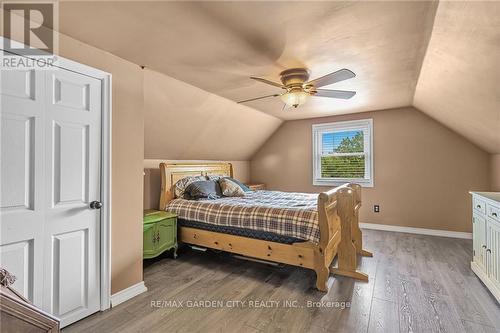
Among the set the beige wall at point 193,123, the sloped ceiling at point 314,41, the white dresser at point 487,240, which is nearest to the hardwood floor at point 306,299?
the white dresser at point 487,240

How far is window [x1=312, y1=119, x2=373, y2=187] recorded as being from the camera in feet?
15.5

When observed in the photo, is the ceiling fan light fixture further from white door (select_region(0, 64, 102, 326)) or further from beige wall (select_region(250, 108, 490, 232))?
beige wall (select_region(250, 108, 490, 232))

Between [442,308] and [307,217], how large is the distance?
1293 millimetres

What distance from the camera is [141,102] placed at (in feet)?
7.79

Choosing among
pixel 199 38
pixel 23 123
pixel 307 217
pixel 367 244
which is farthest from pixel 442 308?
pixel 23 123

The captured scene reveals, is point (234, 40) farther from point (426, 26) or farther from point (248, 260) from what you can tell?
point (248, 260)

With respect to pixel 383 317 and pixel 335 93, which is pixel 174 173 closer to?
pixel 335 93

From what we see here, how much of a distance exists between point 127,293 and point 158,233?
31.3 inches

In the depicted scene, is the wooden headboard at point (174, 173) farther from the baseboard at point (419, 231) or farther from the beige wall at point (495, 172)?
the beige wall at point (495, 172)

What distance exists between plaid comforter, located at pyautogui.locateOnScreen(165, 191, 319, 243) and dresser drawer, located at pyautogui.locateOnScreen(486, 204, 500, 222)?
154 cm

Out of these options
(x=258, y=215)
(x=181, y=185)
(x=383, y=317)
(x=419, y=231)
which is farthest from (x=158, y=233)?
(x=419, y=231)

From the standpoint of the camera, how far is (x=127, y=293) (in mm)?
2219

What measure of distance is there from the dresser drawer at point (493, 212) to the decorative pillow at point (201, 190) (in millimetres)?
3069

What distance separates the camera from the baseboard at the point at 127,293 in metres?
2.12
